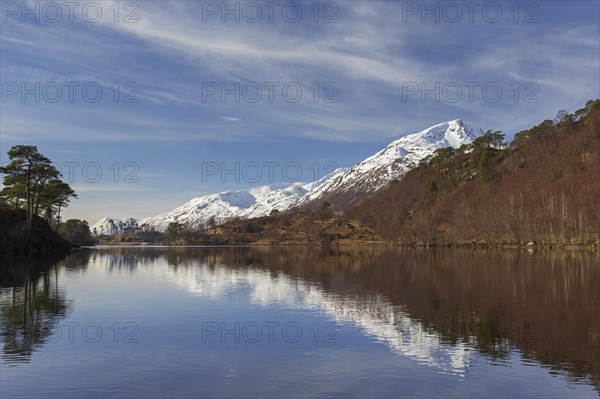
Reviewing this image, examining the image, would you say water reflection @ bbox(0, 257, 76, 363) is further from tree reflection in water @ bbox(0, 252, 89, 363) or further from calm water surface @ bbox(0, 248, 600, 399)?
calm water surface @ bbox(0, 248, 600, 399)

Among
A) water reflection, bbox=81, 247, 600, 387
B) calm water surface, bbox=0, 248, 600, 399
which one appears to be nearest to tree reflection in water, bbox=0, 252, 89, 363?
calm water surface, bbox=0, 248, 600, 399

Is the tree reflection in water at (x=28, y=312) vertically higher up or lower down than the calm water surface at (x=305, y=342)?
higher up

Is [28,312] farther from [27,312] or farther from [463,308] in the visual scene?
[463,308]

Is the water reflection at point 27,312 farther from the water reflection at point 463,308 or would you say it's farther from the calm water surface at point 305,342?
the water reflection at point 463,308

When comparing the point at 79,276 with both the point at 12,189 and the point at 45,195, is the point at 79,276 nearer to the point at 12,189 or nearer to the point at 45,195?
the point at 12,189

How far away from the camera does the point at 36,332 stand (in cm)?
3134

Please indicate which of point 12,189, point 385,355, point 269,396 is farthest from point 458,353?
point 12,189

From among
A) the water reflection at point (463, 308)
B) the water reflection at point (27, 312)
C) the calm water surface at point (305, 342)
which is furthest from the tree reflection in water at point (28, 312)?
the water reflection at point (463, 308)

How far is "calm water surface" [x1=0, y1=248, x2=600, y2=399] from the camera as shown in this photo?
20.9m

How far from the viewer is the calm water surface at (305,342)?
20.9 metres

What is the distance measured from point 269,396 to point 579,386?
12354 millimetres

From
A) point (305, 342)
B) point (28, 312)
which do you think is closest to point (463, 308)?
point (305, 342)

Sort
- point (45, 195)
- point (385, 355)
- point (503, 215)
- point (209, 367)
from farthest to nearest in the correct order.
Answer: point (503, 215) → point (45, 195) → point (385, 355) → point (209, 367)

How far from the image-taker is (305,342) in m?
29.5
